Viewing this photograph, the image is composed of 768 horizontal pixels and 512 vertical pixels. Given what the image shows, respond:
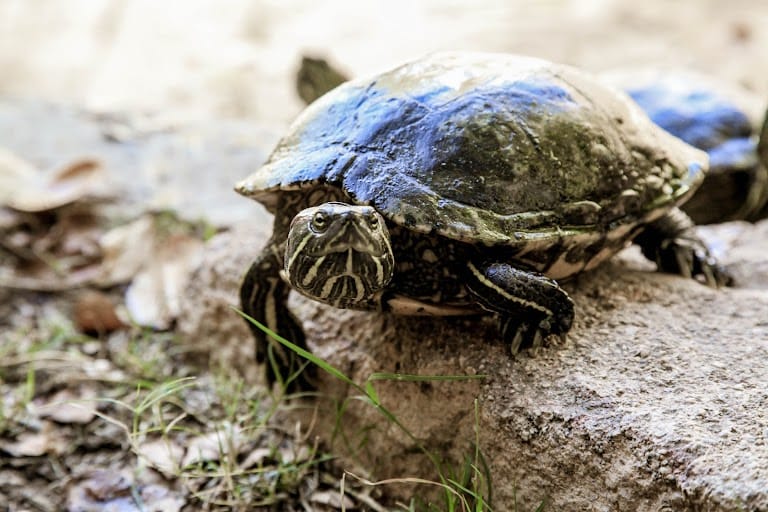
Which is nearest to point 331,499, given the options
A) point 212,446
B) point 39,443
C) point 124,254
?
point 212,446

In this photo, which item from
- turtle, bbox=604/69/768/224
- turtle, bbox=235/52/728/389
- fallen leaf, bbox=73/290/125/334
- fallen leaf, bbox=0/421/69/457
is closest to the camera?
turtle, bbox=235/52/728/389

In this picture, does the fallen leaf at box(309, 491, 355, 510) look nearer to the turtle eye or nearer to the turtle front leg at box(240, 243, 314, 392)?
the turtle front leg at box(240, 243, 314, 392)

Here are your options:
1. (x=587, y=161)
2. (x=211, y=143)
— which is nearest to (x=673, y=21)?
(x=211, y=143)

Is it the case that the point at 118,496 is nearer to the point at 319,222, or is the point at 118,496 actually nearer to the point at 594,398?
the point at 319,222

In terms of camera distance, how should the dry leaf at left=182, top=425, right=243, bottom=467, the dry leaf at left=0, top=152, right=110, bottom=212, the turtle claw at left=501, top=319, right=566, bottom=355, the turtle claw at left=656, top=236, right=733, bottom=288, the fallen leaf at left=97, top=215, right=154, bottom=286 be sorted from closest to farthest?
1. the turtle claw at left=501, top=319, right=566, bottom=355
2. the dry leaf at left=182, top=425, right=243, bottom=467
3. the turtle claw at left=656, top=236, right=733, bottom=288
4. the fallen leaf at left=97, top=215, right=154, bottom=286
5. the dry leaf at left=0, top=152, right=110, bottom=212

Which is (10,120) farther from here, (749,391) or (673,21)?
(673,21)

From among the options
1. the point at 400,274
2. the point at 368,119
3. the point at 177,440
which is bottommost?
the point at 177,440

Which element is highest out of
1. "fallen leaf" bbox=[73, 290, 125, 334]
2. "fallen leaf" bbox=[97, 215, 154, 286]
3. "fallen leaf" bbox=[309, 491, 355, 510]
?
"fallen leaf" bbox=[97, 215, 154, 286]

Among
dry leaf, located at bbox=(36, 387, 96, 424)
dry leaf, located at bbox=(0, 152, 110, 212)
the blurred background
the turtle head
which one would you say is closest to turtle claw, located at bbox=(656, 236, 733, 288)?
the turtle head
